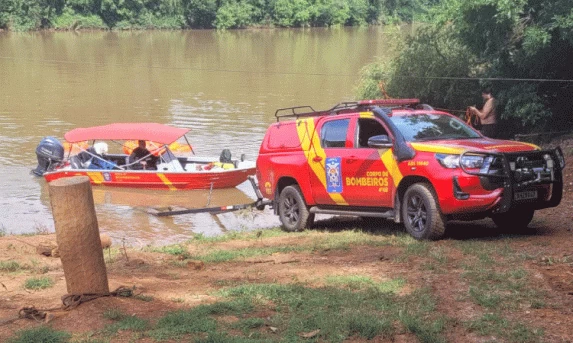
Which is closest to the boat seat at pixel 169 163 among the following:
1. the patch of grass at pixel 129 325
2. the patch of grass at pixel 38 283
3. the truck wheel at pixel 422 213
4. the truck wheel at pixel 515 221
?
the truck wheel at pixel 422 213

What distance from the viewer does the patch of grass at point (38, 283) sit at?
8430mm

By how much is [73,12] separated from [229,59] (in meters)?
36.5

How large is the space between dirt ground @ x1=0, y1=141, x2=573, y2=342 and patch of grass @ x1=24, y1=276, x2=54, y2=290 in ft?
0.33

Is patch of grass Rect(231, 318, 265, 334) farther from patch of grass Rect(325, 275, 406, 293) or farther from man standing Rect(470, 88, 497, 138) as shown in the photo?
man standing Rect(470, 88, 497, 138)

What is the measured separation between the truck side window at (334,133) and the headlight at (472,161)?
7.92 feet

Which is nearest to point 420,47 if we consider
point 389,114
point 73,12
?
point 389,114

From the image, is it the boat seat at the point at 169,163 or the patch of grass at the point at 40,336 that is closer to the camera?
the patch of grass at the point at 40,336

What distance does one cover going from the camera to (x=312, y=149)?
1317 centimetres

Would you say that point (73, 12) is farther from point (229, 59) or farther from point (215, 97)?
point (215, 97)

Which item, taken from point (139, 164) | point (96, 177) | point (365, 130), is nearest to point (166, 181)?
point (139, 164)

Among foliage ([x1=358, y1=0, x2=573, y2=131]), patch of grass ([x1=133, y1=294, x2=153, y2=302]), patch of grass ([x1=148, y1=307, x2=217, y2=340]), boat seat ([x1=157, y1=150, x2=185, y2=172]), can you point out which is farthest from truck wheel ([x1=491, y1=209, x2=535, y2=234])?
boat seat ([x1=157, y1=150, x2=185, y2=172])

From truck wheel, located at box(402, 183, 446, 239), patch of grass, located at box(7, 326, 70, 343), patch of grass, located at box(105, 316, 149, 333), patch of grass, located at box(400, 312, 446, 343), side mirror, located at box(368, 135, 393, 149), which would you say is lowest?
truck wheel, located at box(402, 183, 446, 239)

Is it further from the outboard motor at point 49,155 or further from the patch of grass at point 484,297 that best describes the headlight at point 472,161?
the outboard motor at point 49,155

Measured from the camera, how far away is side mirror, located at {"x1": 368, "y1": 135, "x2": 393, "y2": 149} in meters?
11.6
